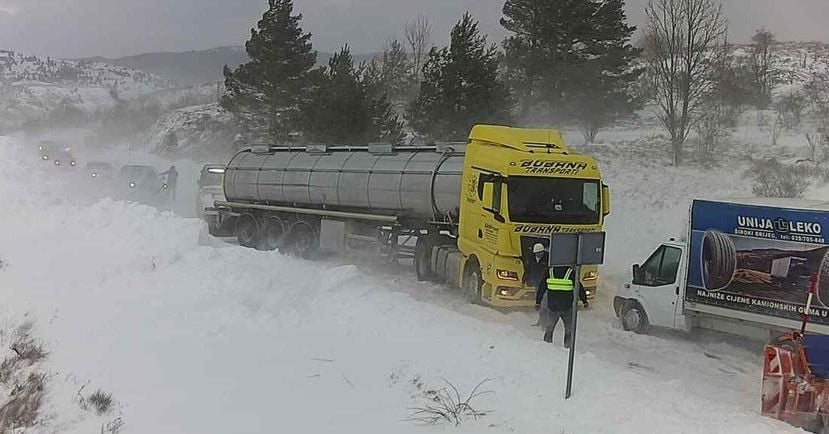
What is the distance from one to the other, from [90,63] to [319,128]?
65111 millimetres

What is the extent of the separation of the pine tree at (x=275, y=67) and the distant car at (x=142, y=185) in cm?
563

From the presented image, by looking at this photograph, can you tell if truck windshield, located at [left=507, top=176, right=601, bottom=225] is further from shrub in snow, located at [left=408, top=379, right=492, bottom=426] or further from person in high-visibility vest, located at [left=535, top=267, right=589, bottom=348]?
shrub in snow, located at [left=408, top=379, right=492, bottom=426]

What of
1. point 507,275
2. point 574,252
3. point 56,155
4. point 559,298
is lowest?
point 507,275

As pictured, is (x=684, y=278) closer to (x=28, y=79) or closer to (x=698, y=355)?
(x=698, y=355)

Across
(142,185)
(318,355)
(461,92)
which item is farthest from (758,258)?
(142,185)

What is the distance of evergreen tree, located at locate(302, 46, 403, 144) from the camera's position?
29656 mm

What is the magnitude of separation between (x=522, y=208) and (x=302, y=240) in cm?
939

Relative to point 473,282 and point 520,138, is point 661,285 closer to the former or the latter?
point 473,282

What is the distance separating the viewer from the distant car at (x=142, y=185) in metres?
36.0

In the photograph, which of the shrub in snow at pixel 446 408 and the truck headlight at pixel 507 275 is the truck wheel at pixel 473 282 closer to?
the truck headlight at pixel 507 275

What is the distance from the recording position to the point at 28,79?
8700cm

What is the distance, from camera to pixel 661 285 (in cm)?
1309

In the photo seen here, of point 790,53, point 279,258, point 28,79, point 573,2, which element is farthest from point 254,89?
point 28,79

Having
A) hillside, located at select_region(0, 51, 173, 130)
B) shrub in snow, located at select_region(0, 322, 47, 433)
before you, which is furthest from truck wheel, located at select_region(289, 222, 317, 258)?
hillside, located at select_region(0, 51, 173, 130)
